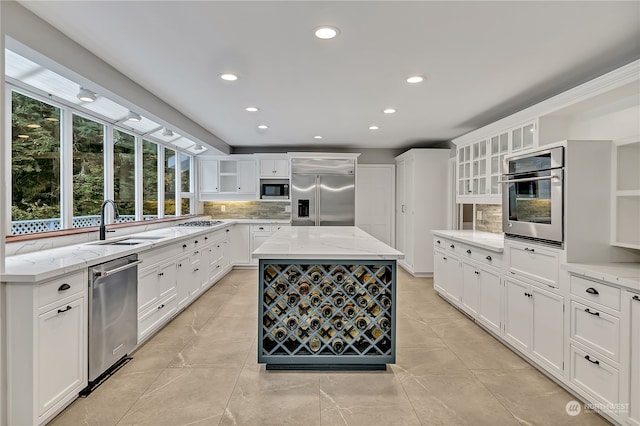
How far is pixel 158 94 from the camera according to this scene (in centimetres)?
364

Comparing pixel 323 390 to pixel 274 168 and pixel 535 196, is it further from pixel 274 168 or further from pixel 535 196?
pixel 274 168

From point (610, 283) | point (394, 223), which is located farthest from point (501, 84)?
point (394, 223)

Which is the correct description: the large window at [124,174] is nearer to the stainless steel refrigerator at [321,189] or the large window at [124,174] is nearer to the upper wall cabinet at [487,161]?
the stainless steel refrigerator at [321,189]

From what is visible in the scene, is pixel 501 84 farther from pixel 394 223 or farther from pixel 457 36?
pixel 394 223

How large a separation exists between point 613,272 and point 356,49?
2215 mm

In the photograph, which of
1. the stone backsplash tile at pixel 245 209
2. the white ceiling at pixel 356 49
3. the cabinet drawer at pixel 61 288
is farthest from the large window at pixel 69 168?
the stone backsplash tile at pixel 245 209

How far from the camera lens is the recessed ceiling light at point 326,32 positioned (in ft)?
7.36

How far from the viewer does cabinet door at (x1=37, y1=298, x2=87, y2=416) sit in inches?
80.7

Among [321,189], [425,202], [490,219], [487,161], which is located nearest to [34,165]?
[321,189]

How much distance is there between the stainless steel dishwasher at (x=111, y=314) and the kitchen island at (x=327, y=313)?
1.10 meters

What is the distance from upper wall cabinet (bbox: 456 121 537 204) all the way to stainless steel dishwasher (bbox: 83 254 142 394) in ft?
12.7

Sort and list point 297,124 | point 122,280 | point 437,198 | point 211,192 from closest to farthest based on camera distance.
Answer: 1. point 122,280
2. point 297,124
3. point 437,198
4. point 211,192

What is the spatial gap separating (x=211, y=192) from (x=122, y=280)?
4.40 meters

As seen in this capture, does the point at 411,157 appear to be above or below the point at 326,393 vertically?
above
